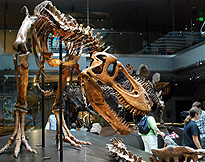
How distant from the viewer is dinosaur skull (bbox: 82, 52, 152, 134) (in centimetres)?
224

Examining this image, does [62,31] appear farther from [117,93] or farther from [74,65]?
[117,93]

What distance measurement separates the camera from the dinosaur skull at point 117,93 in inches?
88.0

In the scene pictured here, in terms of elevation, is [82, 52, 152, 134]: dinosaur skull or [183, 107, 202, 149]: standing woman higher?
[82, 52, 152, 134]: dinosaur skull

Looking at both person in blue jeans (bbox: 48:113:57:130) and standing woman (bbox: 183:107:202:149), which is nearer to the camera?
standing woman (bbox: 183:107:202:149)

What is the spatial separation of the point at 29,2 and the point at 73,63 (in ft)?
25.8

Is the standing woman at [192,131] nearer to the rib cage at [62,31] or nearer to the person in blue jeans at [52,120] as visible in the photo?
the rib cage at [62,31]

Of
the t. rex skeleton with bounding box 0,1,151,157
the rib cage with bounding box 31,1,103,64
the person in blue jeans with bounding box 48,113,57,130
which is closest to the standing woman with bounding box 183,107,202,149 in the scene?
the t. rex skeleton with bounding box 0,1,151,157

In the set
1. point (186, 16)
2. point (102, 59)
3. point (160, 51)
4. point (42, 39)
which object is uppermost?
point (186, 16)

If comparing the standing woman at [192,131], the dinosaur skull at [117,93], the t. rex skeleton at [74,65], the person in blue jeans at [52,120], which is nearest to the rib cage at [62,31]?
the t. rex skeleton at [74,65]

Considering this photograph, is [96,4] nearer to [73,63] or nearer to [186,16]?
[186,16]

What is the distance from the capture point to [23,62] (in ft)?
10.5

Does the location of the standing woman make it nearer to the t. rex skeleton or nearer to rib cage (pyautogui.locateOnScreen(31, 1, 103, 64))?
the t. rex skeleton

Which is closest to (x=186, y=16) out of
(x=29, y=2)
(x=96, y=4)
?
(x=96, y=4)

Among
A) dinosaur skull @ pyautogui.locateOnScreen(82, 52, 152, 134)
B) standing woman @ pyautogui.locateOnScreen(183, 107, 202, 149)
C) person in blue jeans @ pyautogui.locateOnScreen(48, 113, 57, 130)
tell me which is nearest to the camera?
dinosaur skull @ pyautogui.locateOnScreen(82, 52, 152, 134)
